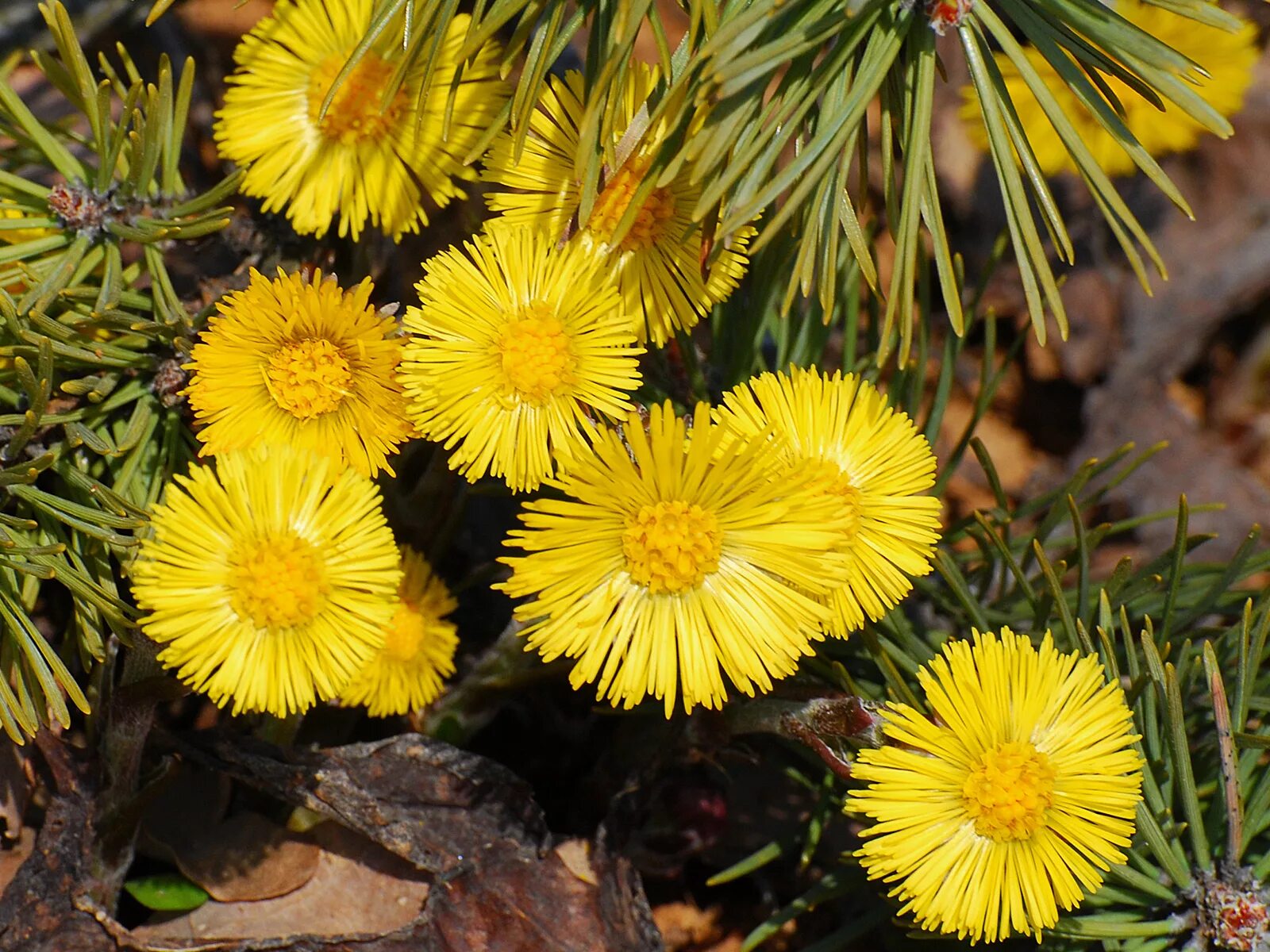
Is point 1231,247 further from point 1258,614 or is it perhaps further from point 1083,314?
point 1258,614

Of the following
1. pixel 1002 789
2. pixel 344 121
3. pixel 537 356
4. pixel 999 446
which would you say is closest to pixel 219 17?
pixel 344 121

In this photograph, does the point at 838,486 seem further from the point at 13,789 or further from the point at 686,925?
the point at 13,789

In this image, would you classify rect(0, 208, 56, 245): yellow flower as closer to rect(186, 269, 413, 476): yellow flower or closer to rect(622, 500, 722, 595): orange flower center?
rect(186, 269, 413, 476): yellow flower

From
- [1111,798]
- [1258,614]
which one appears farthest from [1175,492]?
[1111,798]

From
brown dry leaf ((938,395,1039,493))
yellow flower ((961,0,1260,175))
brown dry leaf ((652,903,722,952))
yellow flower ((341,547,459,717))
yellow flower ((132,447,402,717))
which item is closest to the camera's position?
yellow flower ((132,447,402,717))

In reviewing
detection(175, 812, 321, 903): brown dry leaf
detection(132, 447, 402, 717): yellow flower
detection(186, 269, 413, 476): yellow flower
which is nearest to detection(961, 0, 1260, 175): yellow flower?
detection(186, 269, 413, 476): yellow flower

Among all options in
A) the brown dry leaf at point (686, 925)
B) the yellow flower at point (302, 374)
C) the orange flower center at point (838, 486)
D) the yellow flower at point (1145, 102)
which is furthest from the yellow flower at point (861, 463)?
the yellow flower at point (1145, 102)

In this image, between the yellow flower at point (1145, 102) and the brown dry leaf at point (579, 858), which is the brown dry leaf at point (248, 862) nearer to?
the brown dry leaf at point (579, 858)
